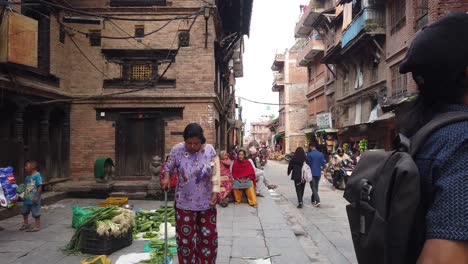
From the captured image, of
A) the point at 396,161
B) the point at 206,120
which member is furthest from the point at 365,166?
the point at 206,120

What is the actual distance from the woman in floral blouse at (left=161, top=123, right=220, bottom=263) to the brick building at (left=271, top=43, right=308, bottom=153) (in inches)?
1579

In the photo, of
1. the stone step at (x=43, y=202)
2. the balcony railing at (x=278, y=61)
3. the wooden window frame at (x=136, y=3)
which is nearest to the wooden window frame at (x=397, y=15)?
the wooden window frame at (x=136, y=3)

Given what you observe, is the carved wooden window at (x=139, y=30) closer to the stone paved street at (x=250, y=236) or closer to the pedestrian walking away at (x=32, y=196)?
the stone paved street at (x=250, y=236)

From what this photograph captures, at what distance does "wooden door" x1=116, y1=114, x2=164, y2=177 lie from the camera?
12.7 metres

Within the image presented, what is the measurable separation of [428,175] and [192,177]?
11.5 ft

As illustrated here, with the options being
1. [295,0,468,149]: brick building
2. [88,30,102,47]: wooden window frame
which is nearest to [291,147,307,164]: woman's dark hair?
[295,0,468,149]: brick building

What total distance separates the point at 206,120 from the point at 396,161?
11217 millimetres

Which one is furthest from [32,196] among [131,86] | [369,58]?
[369,58]

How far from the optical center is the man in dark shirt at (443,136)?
47.5 inches

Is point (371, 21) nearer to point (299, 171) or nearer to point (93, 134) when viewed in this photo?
point (299, 171)

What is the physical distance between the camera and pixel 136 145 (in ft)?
41.8

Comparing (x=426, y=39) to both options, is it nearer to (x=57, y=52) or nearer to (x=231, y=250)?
(x=231, y=250)

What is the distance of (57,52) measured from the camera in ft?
38.4

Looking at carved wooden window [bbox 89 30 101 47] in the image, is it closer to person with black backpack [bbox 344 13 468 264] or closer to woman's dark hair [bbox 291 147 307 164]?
woman's dark hair [bbox 291 147 307 164]
